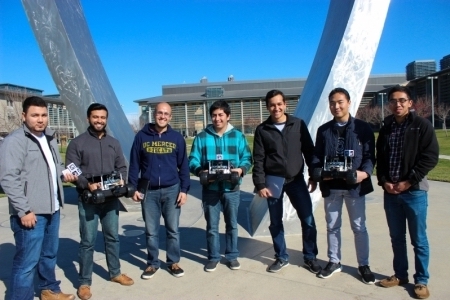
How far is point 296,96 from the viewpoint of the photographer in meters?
73.7

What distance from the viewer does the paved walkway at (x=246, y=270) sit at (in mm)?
3389

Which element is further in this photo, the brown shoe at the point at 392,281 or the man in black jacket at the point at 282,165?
the man in black jacket at the point at 282,165

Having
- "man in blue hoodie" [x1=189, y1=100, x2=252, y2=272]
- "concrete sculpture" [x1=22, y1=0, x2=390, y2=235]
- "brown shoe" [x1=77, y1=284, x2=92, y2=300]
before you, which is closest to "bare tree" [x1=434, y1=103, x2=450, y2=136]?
"concrete sculpture" [x1=22, y1=0, x2=390, y2=235]

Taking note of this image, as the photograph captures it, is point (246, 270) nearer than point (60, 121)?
Yes

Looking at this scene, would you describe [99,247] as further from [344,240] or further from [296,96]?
[296,96]

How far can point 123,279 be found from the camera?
3695 millimetres

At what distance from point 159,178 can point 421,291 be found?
103 inches

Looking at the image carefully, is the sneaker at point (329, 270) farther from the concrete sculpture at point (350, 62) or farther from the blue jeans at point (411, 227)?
the concrete sculpture at point (350, 62)

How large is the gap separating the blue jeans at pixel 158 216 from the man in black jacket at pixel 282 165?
90 cm

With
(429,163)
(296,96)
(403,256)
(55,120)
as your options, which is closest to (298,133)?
(429,163)

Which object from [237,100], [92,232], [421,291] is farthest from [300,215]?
[237,100]

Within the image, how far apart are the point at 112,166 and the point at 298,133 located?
189 centimetres

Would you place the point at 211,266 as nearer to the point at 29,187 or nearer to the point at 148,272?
the point at 148,272

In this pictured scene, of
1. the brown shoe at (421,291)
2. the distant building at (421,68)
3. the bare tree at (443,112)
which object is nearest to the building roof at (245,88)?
the distant building at (421,68)
